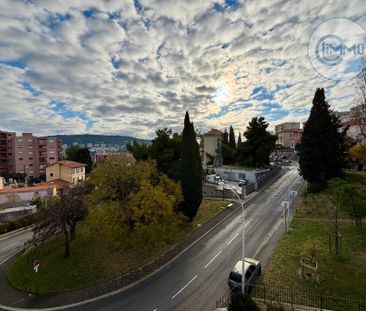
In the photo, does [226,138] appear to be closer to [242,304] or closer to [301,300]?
[301,300]

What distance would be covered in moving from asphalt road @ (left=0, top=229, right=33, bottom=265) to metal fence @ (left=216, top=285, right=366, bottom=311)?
75.9ft

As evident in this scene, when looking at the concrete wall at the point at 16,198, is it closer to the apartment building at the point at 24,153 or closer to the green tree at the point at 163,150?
the green tree at the point at 163,150

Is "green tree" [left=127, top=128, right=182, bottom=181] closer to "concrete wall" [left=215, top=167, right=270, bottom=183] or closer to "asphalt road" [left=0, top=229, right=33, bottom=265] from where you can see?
"asphalt road" [left=0, top=229, right=33, bottom=265]

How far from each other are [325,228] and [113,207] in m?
21.1

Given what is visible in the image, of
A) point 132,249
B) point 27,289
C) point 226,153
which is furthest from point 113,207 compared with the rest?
point 226,153

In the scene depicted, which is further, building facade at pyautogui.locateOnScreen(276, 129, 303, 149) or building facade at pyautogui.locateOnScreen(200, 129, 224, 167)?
building facade at pyautogui.locateOnScreen(276, 129, 303, 149)

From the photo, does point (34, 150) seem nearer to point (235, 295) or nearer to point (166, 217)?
point (166, 217)

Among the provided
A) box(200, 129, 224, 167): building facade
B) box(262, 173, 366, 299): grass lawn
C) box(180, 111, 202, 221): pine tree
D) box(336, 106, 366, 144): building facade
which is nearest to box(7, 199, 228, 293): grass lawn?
box(180, 111, 202, 221): pine tree

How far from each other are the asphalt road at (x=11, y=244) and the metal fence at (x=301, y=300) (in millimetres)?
23132

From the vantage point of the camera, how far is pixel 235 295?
12.0m

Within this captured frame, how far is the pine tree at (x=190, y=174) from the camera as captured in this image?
26688mm

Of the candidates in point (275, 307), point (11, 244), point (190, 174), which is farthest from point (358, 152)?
point (11, 244)

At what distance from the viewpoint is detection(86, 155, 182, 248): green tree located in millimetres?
17469

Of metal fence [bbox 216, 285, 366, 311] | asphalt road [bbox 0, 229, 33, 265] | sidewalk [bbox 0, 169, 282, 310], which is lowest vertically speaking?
asphalt road [bbox 0, 229, 33, 265]
